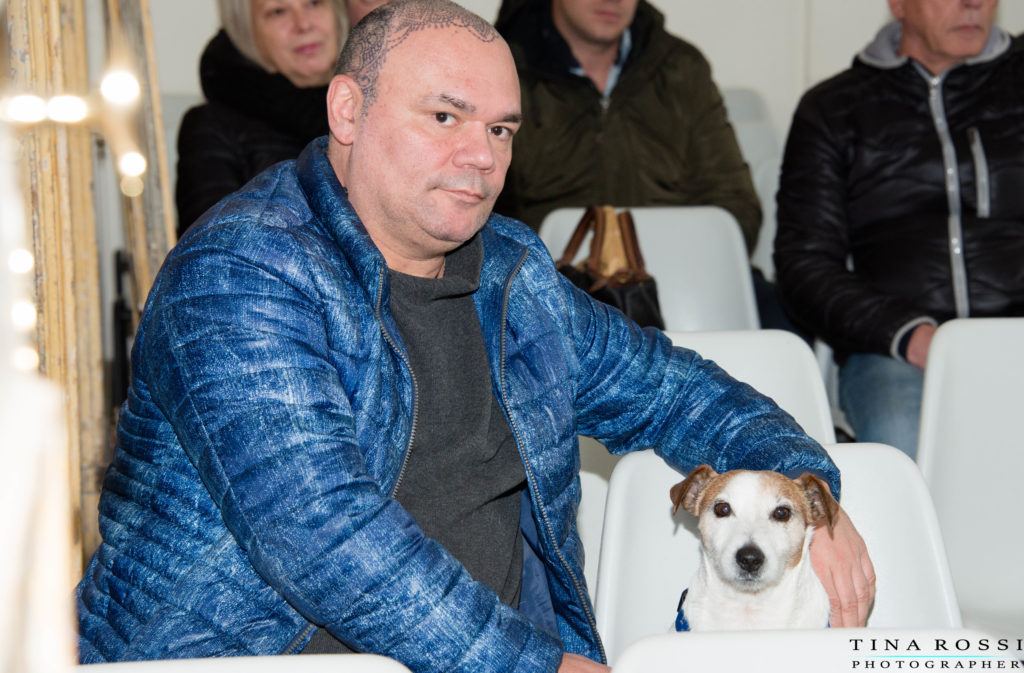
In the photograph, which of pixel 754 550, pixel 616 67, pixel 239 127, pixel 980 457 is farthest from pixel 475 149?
pixel 616 67

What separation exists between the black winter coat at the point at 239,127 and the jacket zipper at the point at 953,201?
1.69 metres

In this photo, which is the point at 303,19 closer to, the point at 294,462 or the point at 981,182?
the point at 981,182

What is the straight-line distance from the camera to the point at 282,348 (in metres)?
1.26

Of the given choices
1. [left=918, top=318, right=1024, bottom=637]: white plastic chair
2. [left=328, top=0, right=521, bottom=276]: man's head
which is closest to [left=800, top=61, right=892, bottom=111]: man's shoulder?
[left=918, top=318, right=1024, bottom=637]: white plastic chair

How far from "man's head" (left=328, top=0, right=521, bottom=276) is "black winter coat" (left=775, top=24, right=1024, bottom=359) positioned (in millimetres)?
1529

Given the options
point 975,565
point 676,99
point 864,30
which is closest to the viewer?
point 975,565

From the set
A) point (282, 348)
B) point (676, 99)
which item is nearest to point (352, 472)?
point (282, 348)

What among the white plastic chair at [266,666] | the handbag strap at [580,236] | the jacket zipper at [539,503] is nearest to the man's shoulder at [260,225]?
the jacket zipper at [539,503]

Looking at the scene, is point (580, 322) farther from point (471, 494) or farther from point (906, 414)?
point (906, 414)

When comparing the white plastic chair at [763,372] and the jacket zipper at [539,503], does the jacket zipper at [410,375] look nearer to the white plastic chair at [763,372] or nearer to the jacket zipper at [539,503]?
the jacket zipper at [539,503]

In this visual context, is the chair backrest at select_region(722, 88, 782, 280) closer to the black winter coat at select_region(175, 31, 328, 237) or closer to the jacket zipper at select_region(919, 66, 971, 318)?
the jacket zipper at select_region(919, 66, 971, 318)

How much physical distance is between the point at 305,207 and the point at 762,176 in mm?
2790

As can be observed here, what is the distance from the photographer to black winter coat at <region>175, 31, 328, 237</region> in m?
2.98

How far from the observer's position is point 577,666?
1.34 metres
